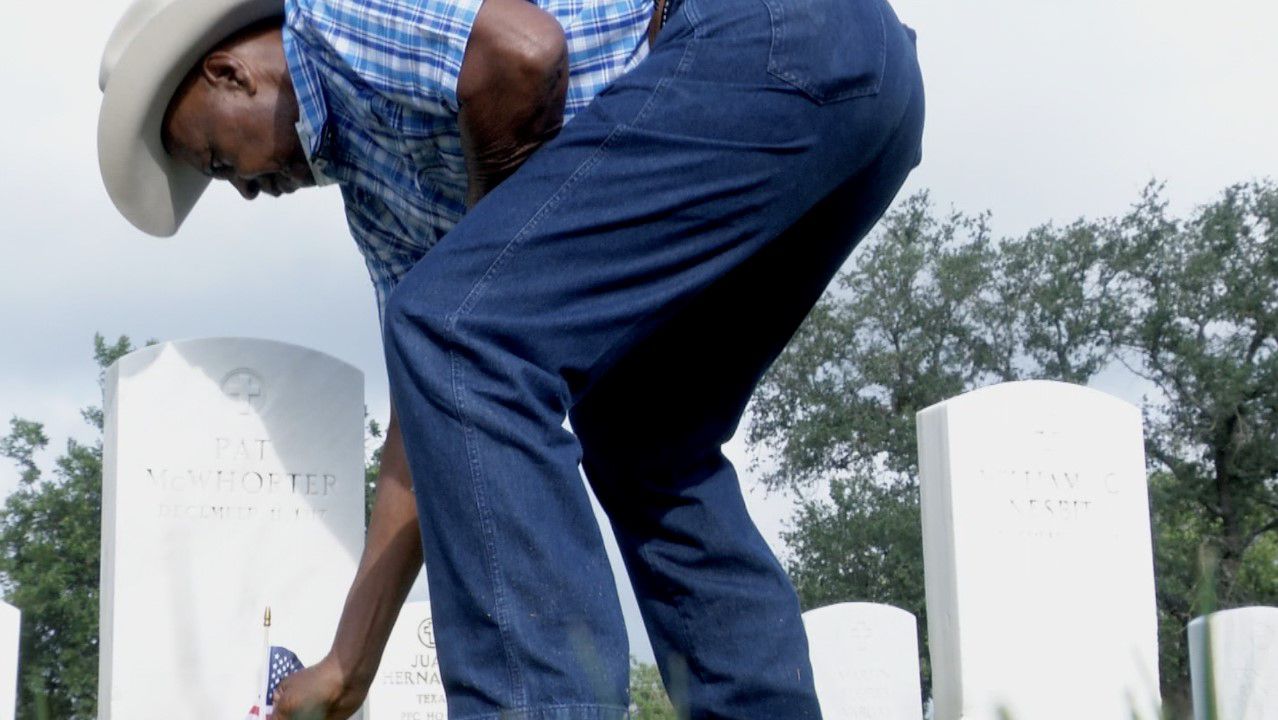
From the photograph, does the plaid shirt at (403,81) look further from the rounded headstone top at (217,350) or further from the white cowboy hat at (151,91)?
the rounded headstone top at (217,350)

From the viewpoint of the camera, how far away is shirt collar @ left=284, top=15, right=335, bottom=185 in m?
Answer: 1.52

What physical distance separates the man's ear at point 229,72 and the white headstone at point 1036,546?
186 inches

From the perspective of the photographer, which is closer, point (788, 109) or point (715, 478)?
point (788, 109)

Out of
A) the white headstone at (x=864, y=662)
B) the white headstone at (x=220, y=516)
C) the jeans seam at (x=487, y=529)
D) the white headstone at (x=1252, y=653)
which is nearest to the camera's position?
the jeans seam at (x=487, y=529)

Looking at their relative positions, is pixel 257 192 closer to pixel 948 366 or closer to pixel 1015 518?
pixel 1015 518

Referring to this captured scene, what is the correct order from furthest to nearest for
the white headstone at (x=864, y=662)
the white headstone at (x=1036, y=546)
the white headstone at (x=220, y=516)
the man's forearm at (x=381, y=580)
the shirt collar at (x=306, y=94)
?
the white headstone at (x=864, y=662)
the white headstone at (x=1036, y=546)
the white headstone at (x=220, y=516)
the man's forearm at (x=381, y=580)
the shirt collar at (x=306, y=94)

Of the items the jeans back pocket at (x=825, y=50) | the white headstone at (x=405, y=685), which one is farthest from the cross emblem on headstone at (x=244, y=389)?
the jeans back pocket at (x=825, y=50)

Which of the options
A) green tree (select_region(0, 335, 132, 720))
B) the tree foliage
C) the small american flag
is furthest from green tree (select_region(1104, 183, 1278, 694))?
the small american flag

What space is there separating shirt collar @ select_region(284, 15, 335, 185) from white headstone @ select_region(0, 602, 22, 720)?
179 inches

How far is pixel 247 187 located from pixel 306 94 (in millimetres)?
284

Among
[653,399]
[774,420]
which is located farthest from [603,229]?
[774,420]

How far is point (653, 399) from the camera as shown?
66.2 inches

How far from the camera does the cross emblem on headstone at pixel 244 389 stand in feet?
18.2

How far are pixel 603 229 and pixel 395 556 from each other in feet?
1.93
